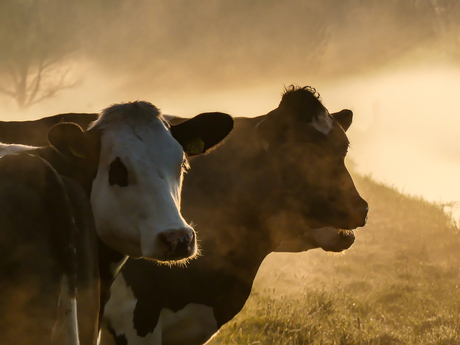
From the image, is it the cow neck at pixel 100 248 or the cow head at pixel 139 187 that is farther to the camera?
the cow neck at pixel 100 248

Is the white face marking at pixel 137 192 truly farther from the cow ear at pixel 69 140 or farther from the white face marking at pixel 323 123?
the white face marking at pixel 323 123

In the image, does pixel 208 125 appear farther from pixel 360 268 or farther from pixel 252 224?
pixel 360 268

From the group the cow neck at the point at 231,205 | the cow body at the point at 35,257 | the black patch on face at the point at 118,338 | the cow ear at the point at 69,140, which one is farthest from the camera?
the cow neck at the point at 231,205

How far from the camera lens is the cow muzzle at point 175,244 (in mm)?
2307

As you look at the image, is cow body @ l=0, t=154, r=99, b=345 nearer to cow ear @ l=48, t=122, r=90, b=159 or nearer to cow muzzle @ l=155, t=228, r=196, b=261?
cow muzzle @ l=155, t=228, r=196, b=261

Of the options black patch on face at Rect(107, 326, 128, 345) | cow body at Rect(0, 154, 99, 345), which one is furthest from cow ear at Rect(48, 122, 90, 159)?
black patch on face at Rect(107, 326, 128, 345)

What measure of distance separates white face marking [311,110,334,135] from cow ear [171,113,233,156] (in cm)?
125

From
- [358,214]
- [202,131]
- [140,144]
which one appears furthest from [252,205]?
[140,144]

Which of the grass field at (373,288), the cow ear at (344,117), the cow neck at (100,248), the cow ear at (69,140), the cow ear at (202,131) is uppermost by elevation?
the cow ear at (344,117)

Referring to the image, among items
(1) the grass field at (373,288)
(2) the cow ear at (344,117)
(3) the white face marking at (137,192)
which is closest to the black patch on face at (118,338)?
(3) the white face marking at (137,192)

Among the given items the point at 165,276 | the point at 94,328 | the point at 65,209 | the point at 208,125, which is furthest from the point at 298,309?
the point at 65,209

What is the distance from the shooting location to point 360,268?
1091 cm

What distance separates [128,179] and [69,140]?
369 mm

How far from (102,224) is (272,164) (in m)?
2.03
